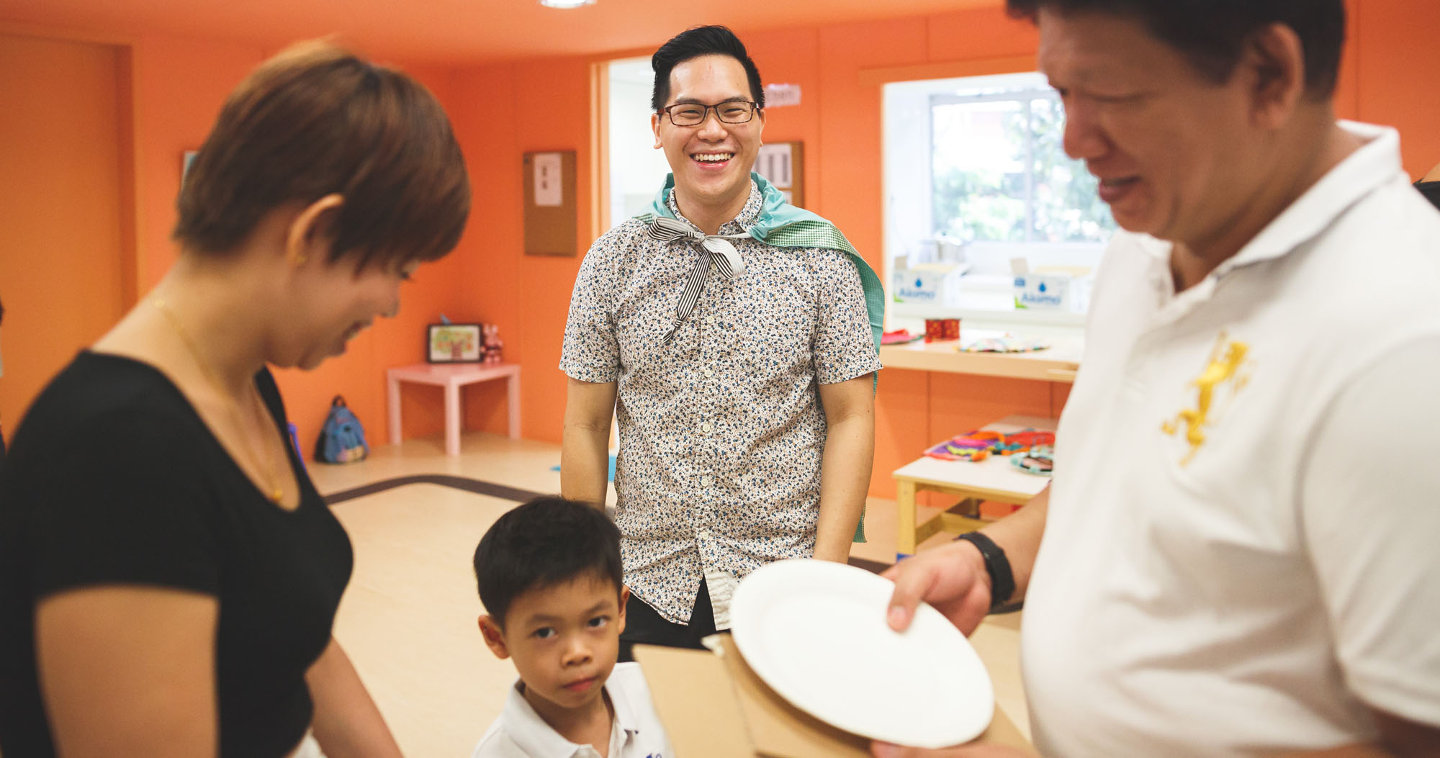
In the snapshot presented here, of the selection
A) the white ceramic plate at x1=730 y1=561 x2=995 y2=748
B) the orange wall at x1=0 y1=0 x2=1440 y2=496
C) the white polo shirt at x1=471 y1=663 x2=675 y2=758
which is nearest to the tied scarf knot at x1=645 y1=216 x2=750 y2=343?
the white polo shirt at x1=471 y1=663 x2=675 y2=758

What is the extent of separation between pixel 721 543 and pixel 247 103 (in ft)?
3.72

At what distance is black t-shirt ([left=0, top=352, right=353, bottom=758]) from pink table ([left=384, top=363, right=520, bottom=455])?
546cm

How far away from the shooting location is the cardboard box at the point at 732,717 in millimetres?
904

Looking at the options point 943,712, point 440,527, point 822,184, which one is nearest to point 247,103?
point 943,712

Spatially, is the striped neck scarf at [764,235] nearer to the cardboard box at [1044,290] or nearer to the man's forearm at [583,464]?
the man's forearm at [583,464]

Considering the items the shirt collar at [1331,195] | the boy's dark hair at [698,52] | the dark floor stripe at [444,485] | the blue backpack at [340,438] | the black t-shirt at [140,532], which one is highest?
the boy's dark hair at [698,52]

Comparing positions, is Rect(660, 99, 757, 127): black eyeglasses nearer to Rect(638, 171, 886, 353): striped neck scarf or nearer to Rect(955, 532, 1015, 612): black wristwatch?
Answer: Rect(638, 171, 886, 353): striped neck scarf

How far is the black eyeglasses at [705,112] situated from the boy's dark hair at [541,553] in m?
0.70

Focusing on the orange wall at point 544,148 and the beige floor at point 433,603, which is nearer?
the beige floor at point 433,603

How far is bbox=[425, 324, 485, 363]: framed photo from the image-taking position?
265 inches

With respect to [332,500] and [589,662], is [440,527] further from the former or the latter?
[589,662]

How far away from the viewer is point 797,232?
186cm

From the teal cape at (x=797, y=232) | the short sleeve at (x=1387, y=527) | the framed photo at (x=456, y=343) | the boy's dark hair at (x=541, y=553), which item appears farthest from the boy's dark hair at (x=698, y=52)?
the framed photo at (x=456, y=343)

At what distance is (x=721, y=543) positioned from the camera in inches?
71.4
